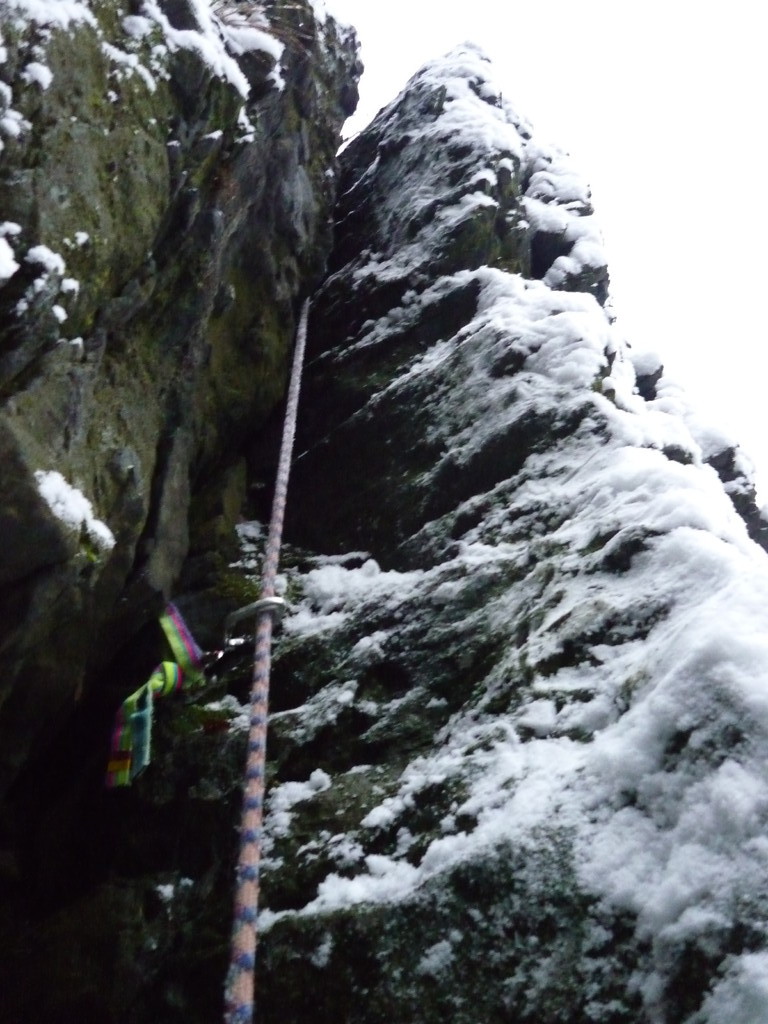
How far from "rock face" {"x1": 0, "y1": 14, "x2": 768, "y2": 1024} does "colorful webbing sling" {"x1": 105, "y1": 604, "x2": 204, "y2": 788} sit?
0.18m

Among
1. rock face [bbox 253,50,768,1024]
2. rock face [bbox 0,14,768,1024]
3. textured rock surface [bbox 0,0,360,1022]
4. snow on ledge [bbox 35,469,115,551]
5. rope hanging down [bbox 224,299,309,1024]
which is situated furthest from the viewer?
snow on ledge [bbox 35,469,115,551]

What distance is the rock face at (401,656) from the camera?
10.0 ft

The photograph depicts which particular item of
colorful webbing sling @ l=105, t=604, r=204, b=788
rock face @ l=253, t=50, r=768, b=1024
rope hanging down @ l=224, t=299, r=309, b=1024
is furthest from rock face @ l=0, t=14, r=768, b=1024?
rope hanging down @ l=224, t=299, r=309, b=1024

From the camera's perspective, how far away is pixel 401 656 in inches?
194

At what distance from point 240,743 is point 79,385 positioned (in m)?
2.31

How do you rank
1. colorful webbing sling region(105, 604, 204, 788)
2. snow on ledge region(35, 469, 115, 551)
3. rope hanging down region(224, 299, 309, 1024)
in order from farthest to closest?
colorful webbing sling region(105, 604, 204, 788), snow on ledge region(35, 469, 115, 551), rope hanging down region(224, 299, 309, 1024)

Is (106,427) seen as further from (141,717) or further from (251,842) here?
(251,842)

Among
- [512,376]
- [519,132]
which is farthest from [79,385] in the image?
[519,132]

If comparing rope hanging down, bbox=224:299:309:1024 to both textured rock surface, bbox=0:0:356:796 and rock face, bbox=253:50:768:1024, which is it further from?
textured rock surface, bbox=0:0:356:796

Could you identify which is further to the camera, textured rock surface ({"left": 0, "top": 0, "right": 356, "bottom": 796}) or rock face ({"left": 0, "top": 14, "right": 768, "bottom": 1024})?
textured rock surface ({"left": 0, "top": 0, "right": 356, "bottom": 796})

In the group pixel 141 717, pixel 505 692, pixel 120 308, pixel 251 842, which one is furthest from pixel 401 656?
pixel 120 308

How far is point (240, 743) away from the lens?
15.5ft

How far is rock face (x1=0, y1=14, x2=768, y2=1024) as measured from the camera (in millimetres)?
3061

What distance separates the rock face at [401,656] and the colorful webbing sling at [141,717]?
0.18 m
